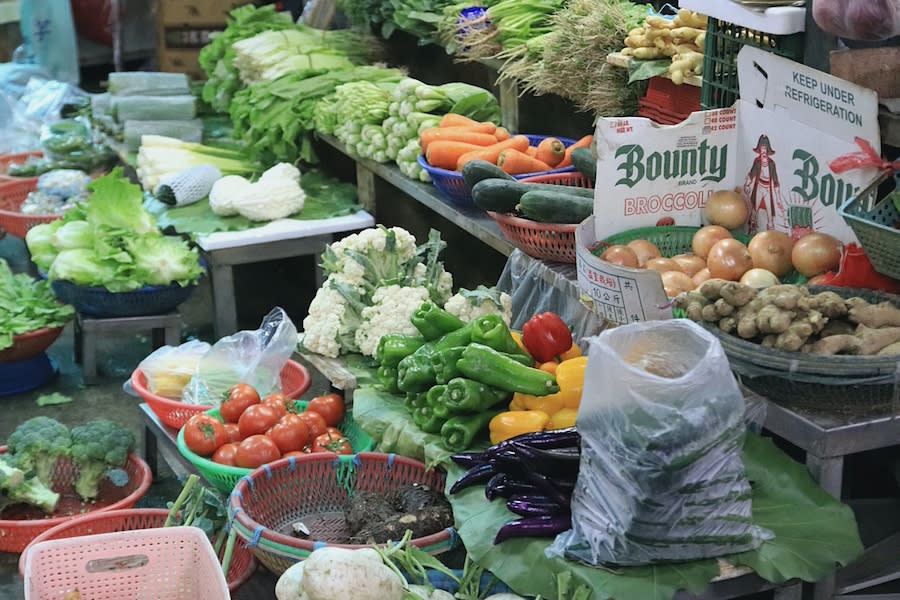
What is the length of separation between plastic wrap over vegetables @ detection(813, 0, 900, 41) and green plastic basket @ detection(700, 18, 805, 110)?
1.80 ft

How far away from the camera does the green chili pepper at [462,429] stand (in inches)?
120

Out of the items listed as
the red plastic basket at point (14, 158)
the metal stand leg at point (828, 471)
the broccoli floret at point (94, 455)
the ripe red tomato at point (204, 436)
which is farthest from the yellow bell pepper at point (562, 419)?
the red plastic basket at point (14, 158)

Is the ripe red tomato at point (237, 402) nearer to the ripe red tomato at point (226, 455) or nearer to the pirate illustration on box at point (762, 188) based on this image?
the ripe red tomato at point (226, 455)

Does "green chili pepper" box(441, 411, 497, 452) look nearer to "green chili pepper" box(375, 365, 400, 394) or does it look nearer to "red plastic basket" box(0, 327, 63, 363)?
"green chili pepper" box(375, 365, 400, 394)

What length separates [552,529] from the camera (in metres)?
2.62

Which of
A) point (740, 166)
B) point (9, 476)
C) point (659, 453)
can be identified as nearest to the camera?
point (659, 453)

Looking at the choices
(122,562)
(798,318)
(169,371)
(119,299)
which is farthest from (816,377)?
(119,299)

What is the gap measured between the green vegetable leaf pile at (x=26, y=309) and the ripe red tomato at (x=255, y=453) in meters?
2.23

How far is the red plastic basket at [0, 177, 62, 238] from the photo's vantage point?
6.92 m

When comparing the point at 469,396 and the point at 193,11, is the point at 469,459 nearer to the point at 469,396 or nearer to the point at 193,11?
the point at 469,396

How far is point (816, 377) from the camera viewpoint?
98.9 inches

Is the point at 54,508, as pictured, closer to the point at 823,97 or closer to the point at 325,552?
the point at 325,552

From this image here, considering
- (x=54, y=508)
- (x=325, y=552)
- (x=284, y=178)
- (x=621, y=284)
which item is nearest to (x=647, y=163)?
(x=621, y=284)

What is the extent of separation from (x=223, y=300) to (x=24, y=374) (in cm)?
105
